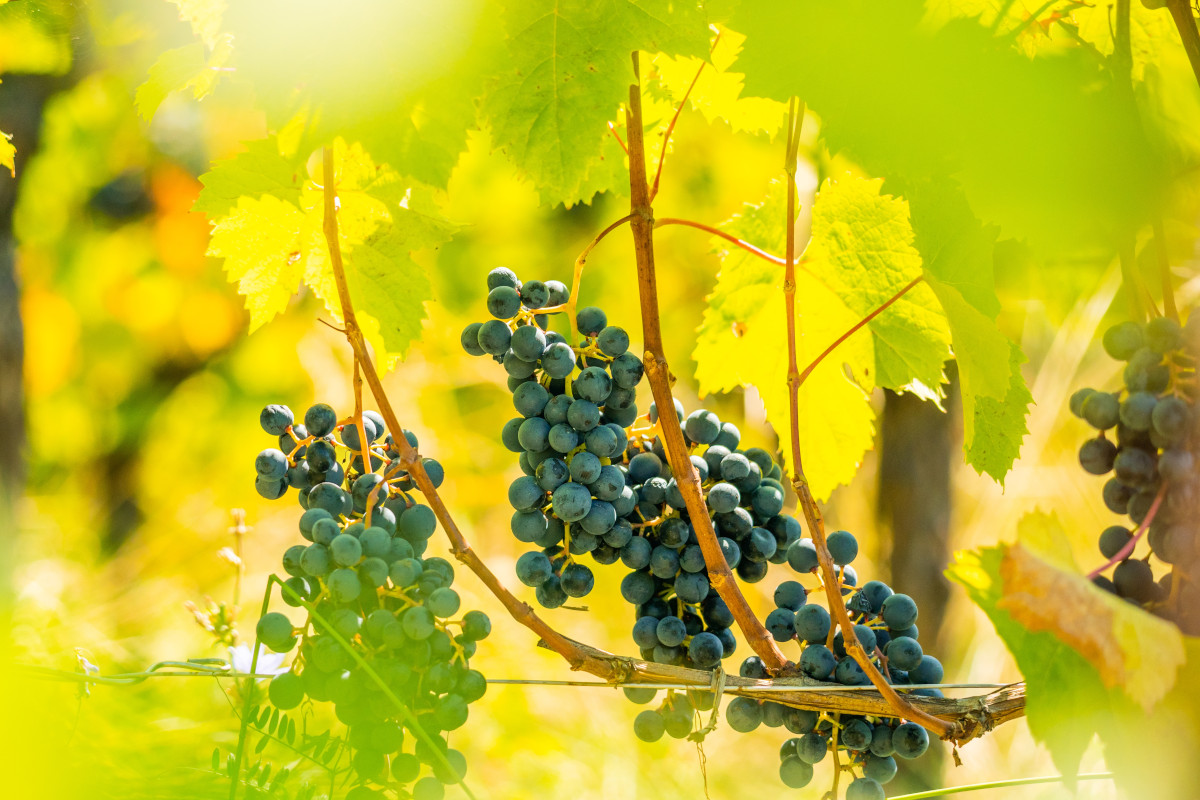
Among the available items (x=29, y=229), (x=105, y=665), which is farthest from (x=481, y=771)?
(x=29, y=229)

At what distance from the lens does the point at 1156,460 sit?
48 centimetres

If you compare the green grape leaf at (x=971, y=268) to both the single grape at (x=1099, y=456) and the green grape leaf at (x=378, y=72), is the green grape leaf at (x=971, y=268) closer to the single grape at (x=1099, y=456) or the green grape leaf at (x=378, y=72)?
the single grape at (x=1099, y=456)

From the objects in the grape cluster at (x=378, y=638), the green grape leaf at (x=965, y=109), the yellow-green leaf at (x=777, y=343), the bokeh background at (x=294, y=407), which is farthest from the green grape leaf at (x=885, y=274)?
the bokeh background at (x=294, y=407)

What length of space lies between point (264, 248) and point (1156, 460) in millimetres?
626

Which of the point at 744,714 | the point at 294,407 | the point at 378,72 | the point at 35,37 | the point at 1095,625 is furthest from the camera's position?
the point at 294,407

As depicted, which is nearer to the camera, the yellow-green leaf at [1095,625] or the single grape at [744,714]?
the yellow-green leaf at [1095,625]

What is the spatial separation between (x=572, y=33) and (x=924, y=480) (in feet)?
4.93

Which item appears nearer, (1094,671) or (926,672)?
(1094,671)

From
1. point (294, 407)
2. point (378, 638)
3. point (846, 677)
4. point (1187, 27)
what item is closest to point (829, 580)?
point (846, 677)

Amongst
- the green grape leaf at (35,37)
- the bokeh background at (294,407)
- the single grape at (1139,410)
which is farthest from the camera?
the bokeh background at (294,407)

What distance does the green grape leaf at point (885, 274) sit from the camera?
650mm

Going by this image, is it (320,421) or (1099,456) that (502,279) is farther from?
(1099,456)

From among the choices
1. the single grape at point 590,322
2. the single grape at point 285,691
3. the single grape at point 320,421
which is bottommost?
the single grape at point 285,691

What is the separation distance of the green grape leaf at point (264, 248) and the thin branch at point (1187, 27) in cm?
59
